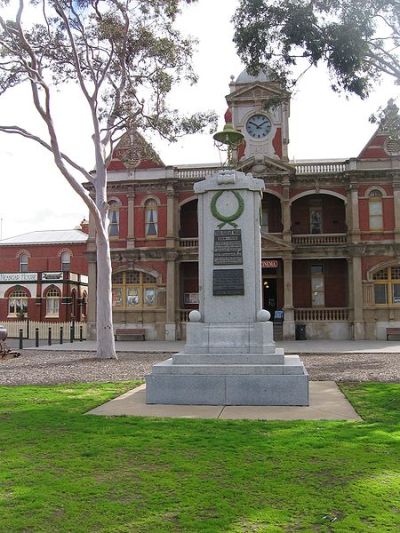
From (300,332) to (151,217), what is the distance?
11.3m

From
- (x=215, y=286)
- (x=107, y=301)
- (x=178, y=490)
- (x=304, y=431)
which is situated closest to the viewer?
(x=178, y=490)

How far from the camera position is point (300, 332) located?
3045 cm

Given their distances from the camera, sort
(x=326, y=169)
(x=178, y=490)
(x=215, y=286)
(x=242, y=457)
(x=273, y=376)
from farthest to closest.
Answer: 1. (x=326, y=169)
2. (x=215, y=286)
3. (x=273, y=376)
4. (x=242, y=457)
5. (x=178, y=490)

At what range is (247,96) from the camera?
34.2 metres

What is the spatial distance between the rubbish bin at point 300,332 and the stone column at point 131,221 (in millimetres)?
10988

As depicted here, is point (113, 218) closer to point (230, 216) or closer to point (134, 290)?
point (134, 290)

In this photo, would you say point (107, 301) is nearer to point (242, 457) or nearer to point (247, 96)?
point (242, 457)

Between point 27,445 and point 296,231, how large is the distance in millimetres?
29462

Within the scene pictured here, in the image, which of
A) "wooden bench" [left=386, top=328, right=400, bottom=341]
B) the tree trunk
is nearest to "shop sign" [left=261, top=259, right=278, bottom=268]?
"wooden bench" [left=386, top=328, right=400, bottom=341]

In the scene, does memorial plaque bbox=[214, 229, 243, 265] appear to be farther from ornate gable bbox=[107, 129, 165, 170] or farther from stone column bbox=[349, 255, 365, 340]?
stone column bbox=[349, 255, 365, 340]

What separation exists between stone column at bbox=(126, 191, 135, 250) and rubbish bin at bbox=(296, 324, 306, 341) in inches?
433

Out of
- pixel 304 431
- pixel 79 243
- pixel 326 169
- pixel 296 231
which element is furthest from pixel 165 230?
pixel 304 431

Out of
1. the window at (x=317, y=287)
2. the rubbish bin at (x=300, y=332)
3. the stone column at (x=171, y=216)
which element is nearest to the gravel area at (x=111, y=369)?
the rubbish bin at (x=300, y=332)

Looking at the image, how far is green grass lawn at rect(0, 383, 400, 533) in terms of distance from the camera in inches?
160
